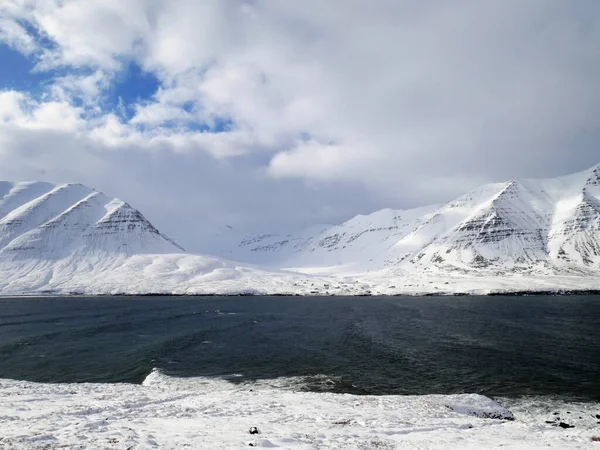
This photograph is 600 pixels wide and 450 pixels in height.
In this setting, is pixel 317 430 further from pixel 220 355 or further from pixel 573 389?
pixel 220 355

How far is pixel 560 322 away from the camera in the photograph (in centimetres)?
8438

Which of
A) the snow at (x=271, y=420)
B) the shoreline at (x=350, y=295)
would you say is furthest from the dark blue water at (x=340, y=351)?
the shoreline at (x=350, y=295)

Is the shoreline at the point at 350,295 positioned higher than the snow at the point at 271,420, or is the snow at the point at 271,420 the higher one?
the snow at the point at 271,420

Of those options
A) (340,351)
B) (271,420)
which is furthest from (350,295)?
(271,420)

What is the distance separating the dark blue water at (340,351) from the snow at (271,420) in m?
7.60

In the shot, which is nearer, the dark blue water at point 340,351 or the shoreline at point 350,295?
the dark blue water at point 340,351

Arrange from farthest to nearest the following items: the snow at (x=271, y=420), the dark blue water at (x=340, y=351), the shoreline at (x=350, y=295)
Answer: the shoreline at (x=350, y=295)
the dark blue water at (x=340, y=351)
the snow at (x=271, y=420)

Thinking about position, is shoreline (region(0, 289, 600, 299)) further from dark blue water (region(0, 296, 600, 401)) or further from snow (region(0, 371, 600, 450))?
snow (region(0, 371, 600, 450))

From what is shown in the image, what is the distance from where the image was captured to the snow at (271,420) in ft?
63.9

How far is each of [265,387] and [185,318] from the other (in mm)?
68453

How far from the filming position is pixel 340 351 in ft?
185

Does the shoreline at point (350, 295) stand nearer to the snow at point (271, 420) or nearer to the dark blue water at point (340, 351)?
the dark blue water at point (340, 351)

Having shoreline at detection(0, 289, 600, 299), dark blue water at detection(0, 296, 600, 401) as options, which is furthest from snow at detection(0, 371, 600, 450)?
shoreline at detection(0, 289, 600, 299)

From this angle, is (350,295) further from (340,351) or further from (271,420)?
(271,420)
